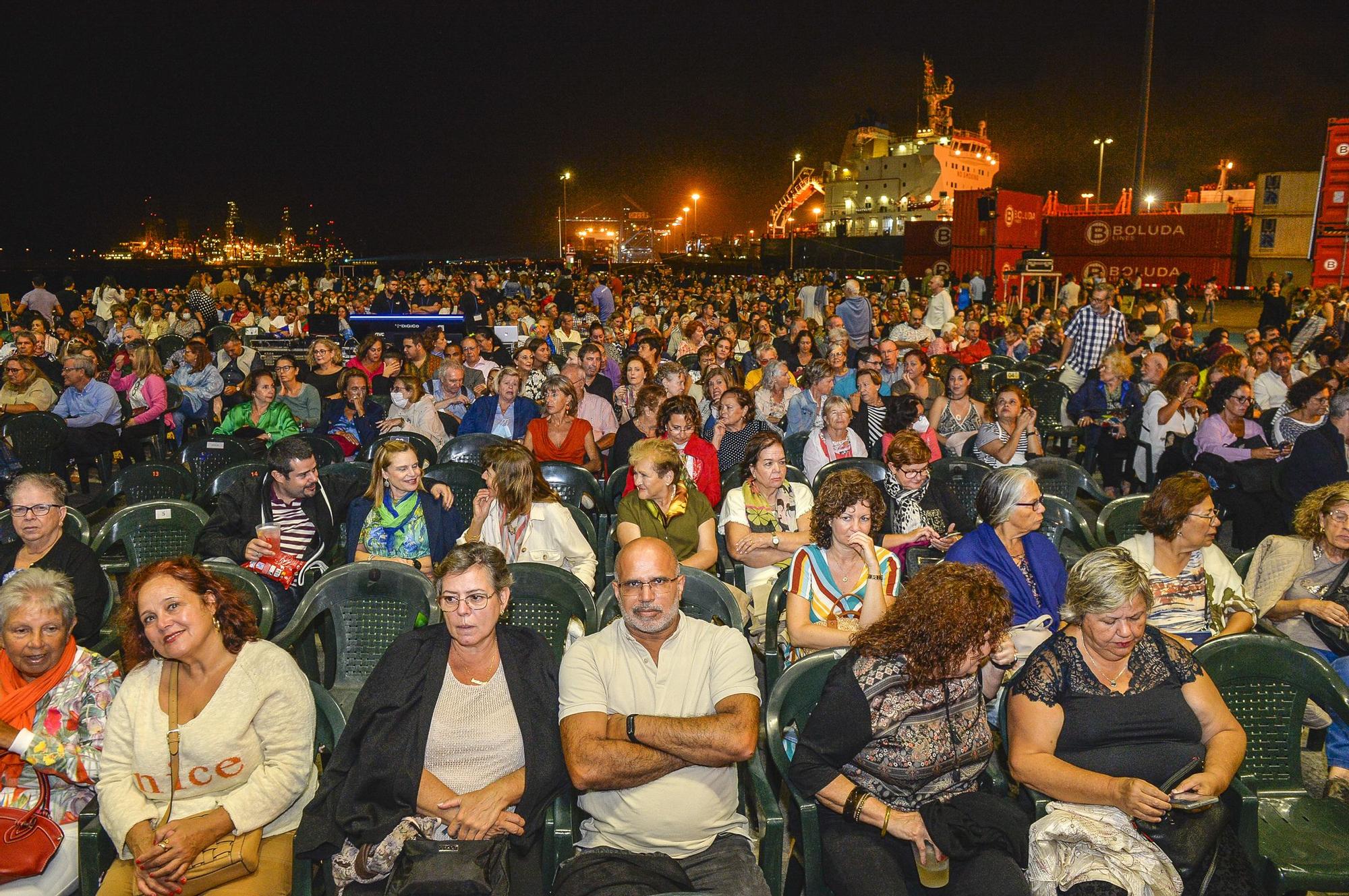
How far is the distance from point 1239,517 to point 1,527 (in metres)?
7.31

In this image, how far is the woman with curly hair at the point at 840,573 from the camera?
10.8ft

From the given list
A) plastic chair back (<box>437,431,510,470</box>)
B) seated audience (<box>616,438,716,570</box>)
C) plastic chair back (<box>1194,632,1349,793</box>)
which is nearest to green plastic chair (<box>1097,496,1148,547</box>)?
plastic chair back (<box>1194,632,1349,793</box>)

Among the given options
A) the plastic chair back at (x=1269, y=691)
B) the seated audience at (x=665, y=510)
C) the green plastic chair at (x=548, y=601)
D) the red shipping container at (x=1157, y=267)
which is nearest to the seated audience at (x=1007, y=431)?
the seated audience at (x=665, y=510)

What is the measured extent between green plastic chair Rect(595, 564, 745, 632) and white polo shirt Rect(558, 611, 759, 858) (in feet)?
2.42

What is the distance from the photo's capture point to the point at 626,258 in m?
76.2

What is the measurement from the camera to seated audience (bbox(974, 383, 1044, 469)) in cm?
570

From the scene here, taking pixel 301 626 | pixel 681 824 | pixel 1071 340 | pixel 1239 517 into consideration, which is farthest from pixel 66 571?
pixel 1071 340

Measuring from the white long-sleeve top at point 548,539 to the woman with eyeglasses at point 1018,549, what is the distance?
173 cm

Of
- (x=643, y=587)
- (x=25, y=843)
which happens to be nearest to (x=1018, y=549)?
(x=643, y=587)

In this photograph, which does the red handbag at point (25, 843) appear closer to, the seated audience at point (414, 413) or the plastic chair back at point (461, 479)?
the plastic chair back at point (461, 479)

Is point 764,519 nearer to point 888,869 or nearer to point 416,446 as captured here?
point 888,869

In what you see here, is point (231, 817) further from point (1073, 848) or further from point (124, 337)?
point (124, 337)

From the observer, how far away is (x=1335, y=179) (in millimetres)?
20125

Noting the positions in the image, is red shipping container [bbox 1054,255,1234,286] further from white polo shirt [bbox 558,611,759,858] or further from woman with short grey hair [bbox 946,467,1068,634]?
white polo shirt [bbox 558,611,759,858]
